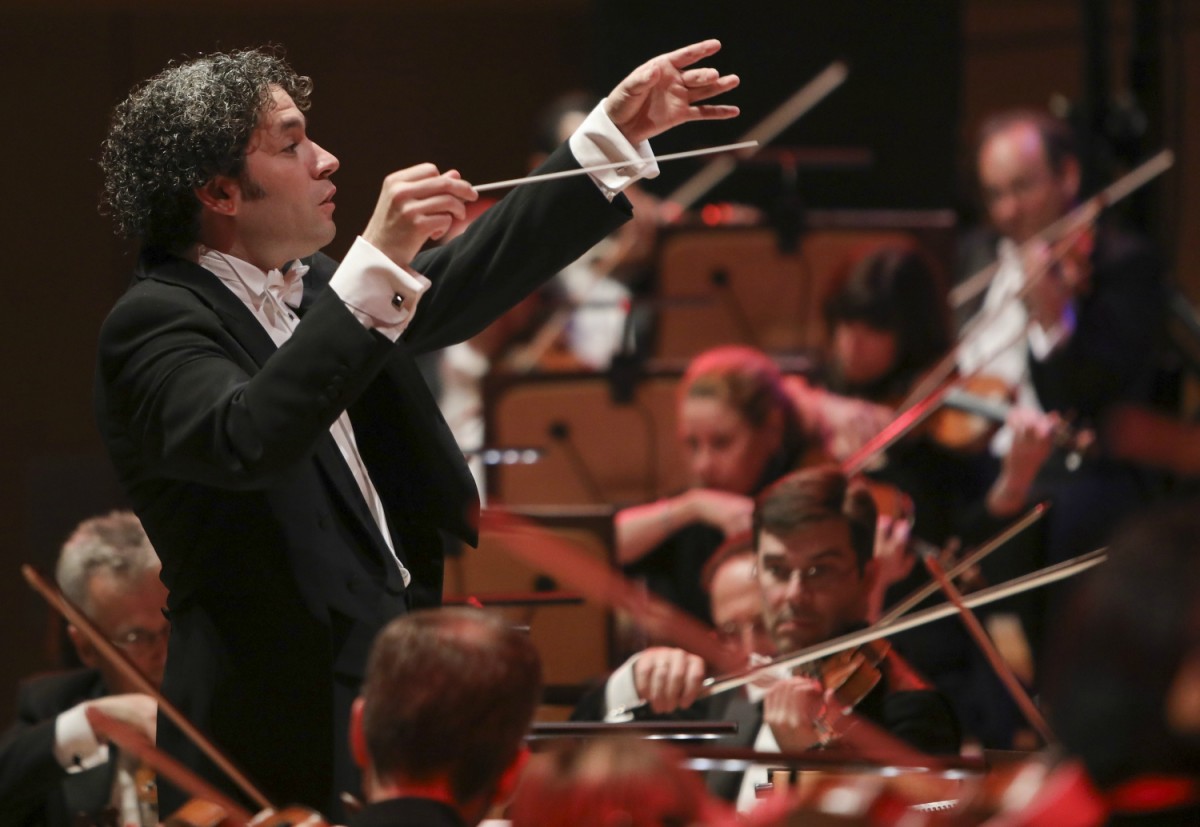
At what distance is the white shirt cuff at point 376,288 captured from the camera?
1.67 m

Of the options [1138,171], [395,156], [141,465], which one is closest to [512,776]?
[141,465]

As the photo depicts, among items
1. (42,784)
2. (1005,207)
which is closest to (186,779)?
(42,784)

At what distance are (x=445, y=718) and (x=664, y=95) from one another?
78 centimetres

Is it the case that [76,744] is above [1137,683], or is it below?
below

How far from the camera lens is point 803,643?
2.59 metres

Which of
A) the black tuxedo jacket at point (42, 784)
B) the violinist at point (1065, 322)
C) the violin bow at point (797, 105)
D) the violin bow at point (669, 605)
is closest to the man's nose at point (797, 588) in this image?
the violin bow at point (669, 605)

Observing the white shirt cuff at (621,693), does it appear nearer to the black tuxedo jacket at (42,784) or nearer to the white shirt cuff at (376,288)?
the black tuxedo jacket at (42,784)

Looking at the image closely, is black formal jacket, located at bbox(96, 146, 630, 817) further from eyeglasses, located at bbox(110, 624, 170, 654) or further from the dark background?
the dark background

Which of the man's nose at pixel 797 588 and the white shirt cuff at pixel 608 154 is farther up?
the white shirt cuff at pixel 608 154

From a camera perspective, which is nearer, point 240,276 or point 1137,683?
point 1137,683

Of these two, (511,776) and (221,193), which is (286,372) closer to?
(221,193)

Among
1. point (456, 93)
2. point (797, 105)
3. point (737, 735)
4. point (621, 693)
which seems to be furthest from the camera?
point (456, 93)

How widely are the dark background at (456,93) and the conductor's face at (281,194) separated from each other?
2.62 m

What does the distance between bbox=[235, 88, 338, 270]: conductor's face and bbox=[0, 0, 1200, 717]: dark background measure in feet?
8.59
